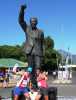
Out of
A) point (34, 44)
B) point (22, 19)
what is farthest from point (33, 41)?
point (22, 19)

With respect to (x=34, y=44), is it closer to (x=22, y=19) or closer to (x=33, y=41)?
(x=33, y=41)

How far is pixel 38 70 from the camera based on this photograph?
1309 centimetres

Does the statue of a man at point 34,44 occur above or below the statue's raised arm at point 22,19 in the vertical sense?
below

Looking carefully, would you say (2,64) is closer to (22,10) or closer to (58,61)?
(22,10)

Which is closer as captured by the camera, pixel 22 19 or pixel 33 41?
pixel 22 19

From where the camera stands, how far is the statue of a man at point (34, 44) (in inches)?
518

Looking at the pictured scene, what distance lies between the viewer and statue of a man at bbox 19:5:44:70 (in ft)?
43.2

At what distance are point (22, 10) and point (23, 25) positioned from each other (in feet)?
2.20

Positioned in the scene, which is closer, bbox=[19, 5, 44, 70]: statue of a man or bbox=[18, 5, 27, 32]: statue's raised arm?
bbox=[18, 5, 27, 32]: statue's raised arm

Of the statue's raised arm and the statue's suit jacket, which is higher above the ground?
the statue's raised arm

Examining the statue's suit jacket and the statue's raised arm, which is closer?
the statue's raised arm

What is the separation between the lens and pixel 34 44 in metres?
13.2

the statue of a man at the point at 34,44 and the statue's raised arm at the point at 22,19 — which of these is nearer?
the statue's raised arm at the point at 22,19

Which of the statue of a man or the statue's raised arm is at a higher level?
the statue's raised arm
